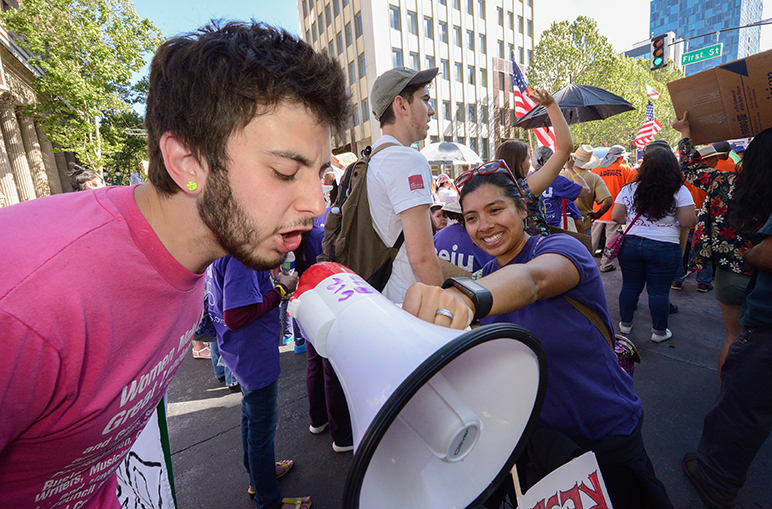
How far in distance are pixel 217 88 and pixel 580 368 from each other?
61.8 inches

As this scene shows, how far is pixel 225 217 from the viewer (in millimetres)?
967

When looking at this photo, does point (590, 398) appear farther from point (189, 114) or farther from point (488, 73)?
point (488, 73)

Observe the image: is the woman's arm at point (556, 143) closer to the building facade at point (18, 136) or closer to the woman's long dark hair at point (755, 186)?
the woman's long dark hair at point (755, 186)

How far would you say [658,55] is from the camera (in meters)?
12.5

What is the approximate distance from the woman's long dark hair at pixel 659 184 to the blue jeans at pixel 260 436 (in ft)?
13.1

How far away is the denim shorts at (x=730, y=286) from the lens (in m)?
2.51

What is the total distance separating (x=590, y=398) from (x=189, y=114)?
1.67m

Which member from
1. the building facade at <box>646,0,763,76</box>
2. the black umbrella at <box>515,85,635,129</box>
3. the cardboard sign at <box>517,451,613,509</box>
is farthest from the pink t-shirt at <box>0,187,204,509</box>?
the building facade at <box>646,0,763,76</box>

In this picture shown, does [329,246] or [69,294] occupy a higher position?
[69,294]

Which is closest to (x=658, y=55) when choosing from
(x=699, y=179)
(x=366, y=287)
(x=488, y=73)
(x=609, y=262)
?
(x=609, y=262)

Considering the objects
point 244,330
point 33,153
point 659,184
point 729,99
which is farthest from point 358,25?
point 244,330

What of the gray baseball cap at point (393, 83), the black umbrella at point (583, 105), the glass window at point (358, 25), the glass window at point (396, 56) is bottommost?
the gray baseball cap at point (393, 83)

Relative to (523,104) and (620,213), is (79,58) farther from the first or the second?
(620,213)

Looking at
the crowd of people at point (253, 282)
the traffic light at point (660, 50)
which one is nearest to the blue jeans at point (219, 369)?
→ the crowd of people at point (253, 282)
